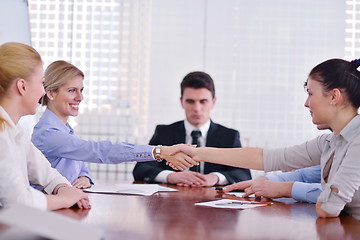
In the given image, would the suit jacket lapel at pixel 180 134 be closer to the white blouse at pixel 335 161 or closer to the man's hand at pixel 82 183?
the man's hand at pixel 82 183

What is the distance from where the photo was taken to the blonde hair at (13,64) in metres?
1.67

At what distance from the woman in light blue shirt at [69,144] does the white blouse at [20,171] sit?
0.59 metres

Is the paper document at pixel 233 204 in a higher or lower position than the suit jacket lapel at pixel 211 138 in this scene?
higher

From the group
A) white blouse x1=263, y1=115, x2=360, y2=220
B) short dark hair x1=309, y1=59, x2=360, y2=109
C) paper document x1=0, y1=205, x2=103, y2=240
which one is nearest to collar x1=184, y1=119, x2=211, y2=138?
white blouse x1=263, y1=115, x2=360, y2=220

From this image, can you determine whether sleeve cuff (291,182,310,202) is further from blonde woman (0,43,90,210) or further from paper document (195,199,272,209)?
blonde woman (0,43,90,210)

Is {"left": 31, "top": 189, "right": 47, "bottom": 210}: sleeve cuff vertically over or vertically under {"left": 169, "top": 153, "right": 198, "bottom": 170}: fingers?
over

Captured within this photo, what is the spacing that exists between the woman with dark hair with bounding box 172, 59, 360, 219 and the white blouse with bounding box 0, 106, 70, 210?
0.95 metres

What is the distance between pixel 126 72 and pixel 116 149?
2459 millimetres

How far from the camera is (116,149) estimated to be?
240cm

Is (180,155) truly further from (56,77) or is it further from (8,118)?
(8,118)

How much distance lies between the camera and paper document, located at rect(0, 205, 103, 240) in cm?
94

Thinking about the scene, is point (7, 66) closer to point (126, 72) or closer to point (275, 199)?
point (275, 199)

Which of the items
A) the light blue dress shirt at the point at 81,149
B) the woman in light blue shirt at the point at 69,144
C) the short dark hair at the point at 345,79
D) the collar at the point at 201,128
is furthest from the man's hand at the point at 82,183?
the short dark hair at the point at 345,79

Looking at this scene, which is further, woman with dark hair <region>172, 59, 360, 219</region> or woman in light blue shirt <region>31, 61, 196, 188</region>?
woman in light blue shirt <region>31, 61, 196, 188</region>
